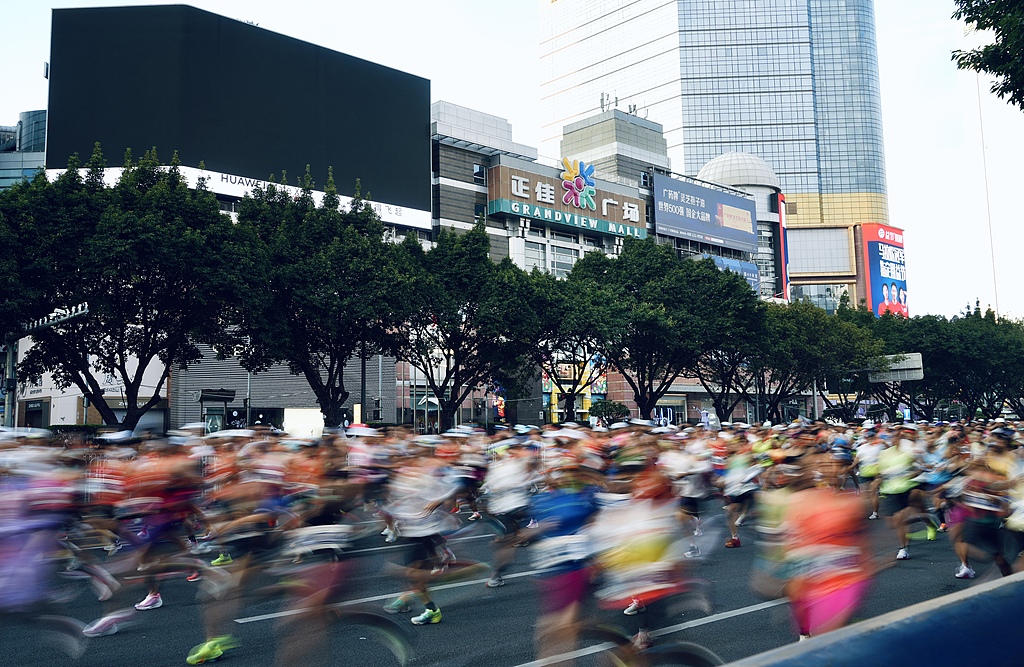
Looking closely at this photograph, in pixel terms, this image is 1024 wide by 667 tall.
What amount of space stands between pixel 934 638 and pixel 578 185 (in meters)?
65.2

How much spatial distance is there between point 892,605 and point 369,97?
154 ft

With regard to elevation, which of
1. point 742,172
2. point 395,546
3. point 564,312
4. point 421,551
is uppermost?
point 742,172

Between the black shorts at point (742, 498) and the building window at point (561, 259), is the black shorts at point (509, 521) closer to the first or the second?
the black shorts at point (742, 498)

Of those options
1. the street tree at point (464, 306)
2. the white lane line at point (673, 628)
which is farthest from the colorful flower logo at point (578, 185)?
the white lane line at point (673, 628)

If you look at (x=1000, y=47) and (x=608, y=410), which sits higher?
(x=1000, y=47)

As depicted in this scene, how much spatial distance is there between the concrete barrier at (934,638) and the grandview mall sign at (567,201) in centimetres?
5730

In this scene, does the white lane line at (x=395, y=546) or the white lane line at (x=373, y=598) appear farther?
the white lane line at (x=395, y=546)

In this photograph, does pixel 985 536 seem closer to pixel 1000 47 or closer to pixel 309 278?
pixel 1000 47

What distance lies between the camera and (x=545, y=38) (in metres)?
155

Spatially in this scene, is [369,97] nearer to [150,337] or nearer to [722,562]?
[150,337]

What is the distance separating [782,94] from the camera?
136000 mm

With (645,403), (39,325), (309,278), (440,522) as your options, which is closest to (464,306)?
(309,278)

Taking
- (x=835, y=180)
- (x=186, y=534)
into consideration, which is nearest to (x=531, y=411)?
(x=186, y=534)

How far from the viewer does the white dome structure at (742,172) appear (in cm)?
9988
